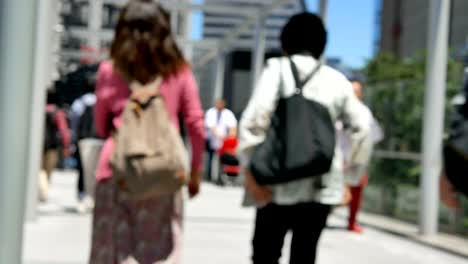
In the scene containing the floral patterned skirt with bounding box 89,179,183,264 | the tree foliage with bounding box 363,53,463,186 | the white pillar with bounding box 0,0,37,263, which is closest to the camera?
the white pillar with bounding box 0,0,37,263

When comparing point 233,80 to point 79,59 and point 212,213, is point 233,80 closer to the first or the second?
point 79,59

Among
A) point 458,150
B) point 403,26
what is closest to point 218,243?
point 458,150

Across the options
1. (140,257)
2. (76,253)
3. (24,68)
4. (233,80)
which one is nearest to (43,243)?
(76,253)

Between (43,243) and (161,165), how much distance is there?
482 cm

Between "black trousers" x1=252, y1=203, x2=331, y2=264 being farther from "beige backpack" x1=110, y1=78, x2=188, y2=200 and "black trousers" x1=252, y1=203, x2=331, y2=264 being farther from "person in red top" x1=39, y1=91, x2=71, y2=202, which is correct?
"person in red top" x1=39, y1=91, x2=71, y2=202

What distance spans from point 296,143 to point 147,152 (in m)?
0.68

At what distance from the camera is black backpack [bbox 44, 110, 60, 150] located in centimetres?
1327

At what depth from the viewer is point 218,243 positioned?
9.59 meters

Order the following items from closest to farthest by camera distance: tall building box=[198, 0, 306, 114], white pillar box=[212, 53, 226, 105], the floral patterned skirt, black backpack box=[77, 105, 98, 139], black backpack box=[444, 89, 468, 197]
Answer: black backpack box=[444, 89, 468, 197] → the floral patterned skirt → black backpack box=[77, 105, 98, 139] → tall building box=[198, 0, 306, 114] → white pillar box=[212, 53, 226, 105]

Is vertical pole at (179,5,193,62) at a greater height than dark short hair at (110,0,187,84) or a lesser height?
greater

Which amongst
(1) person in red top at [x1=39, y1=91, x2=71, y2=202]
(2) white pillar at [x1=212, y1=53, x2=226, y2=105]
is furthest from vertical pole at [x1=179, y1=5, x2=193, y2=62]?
(1) person in red top at [x1=39, y1=91, x2=71, y2=202]

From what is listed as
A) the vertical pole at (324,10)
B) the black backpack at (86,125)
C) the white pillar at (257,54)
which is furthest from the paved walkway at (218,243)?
the white pillar at (257,54)

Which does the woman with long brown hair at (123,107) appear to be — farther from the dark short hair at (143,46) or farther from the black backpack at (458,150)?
the black backpack at (458,150)

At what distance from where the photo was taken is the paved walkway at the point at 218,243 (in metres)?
8.27
